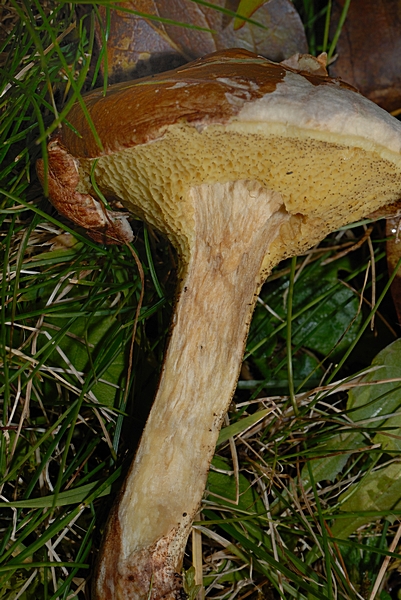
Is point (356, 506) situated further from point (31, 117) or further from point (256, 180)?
point (31, 117)

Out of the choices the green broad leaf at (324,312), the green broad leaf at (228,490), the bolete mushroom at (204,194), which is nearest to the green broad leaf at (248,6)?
the bolete mushroom at (204,194)

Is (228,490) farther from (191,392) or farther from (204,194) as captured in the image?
(204,194)

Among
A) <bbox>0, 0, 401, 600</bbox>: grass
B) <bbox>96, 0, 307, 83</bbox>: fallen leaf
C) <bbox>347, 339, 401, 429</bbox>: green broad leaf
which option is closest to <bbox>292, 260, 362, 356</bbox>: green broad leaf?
<bbox>0, 0, 401, 600</bbox>: grass

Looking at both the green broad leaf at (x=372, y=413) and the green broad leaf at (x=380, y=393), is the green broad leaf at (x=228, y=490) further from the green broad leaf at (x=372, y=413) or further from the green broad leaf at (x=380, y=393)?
the green broad leaf at (x=380, y=393)

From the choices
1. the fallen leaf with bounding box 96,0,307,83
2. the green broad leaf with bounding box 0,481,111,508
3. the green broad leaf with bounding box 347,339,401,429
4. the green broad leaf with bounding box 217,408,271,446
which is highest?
the fallen leaf with bounding box 96,0,307,83

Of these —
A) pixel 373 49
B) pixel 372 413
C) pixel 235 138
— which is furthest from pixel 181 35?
pixel 372 413

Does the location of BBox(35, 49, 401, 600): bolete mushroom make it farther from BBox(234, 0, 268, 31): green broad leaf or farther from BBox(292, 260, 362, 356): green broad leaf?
BBox(292, 260, 362, 356): green broad leaf
